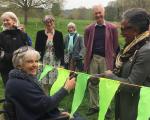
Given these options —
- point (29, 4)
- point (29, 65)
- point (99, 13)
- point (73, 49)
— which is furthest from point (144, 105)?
point (29, 4)

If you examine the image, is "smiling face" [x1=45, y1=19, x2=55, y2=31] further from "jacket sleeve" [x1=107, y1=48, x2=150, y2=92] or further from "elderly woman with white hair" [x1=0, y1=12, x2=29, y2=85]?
"jacket sleeve" [x1=107, y1=48, x2=150, y2=92]

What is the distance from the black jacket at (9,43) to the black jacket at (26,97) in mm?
2576

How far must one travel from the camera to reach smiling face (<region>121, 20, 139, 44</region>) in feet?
13.4

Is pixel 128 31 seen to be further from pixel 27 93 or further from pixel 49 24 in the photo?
pixel 49 24

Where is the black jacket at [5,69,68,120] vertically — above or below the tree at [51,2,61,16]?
above

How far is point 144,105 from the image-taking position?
396cm

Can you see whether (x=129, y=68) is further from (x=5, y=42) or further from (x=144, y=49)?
(x=5, y=42)

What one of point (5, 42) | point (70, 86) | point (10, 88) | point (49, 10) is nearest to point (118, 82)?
point (70, 86)

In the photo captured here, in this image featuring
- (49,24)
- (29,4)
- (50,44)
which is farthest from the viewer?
(29,4)

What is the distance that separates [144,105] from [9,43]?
3647 millimetres

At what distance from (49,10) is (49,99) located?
42.6 m

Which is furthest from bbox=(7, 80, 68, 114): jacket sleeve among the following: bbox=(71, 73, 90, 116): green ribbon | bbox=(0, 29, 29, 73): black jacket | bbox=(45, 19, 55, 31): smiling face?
bbox=(45, 19, 55, 31): smiling face

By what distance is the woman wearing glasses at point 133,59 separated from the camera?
398 centimetres

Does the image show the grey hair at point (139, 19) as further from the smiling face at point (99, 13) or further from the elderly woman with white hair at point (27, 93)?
the smiling face at point (99, 13)
